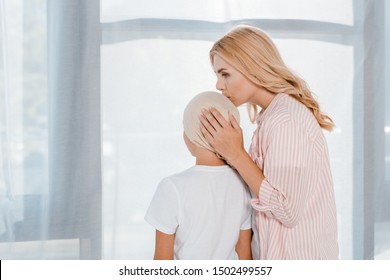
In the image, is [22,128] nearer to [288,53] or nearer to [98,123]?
[98,123]

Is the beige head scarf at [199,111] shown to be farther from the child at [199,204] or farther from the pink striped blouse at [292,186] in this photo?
the pink striped blouse at [292,186]

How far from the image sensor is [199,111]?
1.28 metres

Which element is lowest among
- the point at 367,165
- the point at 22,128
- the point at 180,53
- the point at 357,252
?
the point at 357,252

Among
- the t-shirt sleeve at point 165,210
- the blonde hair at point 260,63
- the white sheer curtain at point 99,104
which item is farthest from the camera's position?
the white sheer curtain at point 99,104

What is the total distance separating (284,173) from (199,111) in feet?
0.82

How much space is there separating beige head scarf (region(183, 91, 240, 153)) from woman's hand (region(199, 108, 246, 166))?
12 mm

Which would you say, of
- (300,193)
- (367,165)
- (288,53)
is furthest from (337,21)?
(300,193)

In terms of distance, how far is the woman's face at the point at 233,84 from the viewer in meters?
1.39

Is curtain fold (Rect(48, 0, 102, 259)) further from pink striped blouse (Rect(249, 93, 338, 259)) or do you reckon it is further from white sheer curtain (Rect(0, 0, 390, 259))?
pink striped blouse (Rect(249, 93, 338, 259))

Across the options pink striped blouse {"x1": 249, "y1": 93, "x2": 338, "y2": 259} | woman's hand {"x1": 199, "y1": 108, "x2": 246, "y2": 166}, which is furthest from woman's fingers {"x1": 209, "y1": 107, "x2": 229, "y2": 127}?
pink striped blouse {"x1": 249, "y1": 93, "x2": 338, "y2": 259}

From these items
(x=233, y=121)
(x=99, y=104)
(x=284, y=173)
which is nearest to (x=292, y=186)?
(x=284, y=173)

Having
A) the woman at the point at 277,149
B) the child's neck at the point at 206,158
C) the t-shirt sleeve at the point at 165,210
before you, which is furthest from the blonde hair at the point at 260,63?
the t-shirt sleeve at the point at 165,210

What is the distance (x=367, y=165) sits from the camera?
2152mm

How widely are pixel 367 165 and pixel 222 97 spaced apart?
1069mm
